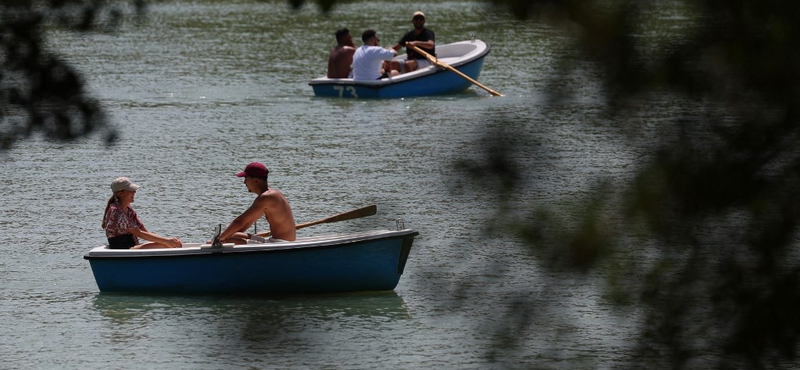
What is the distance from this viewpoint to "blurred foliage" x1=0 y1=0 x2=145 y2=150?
4.24 meters

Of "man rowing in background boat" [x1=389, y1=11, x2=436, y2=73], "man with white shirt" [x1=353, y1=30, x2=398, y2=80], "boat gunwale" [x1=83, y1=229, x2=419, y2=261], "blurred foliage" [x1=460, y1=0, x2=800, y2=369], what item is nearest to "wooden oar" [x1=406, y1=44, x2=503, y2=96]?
"man rowing in background boat" [x1=389, y1=11, x2=436, y2=73]

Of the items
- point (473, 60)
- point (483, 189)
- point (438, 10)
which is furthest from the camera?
point (438, 10)

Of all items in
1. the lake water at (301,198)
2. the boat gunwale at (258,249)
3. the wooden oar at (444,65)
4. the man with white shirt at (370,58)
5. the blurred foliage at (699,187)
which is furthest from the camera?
the wooden oar at (444,65)

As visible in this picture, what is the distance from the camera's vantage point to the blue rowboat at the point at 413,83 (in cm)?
2092

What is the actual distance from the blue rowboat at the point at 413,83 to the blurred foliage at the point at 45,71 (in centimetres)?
1643

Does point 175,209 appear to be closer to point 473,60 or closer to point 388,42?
point 473,60

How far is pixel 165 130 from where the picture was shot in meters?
18.6

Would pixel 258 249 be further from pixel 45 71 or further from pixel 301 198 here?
pixel 45 71

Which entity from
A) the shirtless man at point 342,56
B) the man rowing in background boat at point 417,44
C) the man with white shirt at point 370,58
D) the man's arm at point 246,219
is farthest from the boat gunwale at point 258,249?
the shirtless man at point 342,56

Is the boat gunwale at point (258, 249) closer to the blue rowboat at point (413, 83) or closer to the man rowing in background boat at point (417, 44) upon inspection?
the man rowing in background boat at point (417, 44)

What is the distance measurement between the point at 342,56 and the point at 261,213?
1132cm

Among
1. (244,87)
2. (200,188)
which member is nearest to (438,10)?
(244,87)

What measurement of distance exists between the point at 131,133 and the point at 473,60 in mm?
5381

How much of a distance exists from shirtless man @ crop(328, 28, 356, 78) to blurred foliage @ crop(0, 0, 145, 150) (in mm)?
16329
